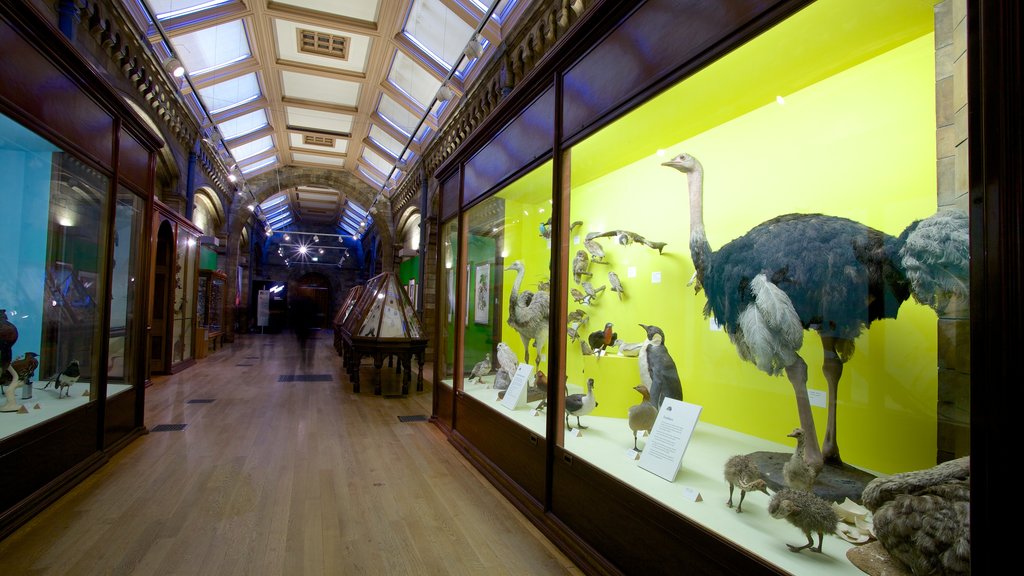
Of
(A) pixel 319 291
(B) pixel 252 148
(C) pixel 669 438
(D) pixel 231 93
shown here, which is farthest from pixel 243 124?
(A) pixel 319 291

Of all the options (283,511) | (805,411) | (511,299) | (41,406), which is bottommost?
(283,511)

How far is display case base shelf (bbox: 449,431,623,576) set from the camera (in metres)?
2.27

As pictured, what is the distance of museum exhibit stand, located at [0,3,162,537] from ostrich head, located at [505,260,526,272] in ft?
10.0

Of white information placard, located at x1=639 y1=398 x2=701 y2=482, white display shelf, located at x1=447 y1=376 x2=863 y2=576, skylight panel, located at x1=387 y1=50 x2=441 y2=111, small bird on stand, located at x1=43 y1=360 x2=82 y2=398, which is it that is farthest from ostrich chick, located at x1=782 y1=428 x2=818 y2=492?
skylight panel, located at x1=387 y1=50 x2=441 y2=111

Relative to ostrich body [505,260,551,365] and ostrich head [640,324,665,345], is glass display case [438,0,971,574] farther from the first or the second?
ostrich body [505,260,551,365]

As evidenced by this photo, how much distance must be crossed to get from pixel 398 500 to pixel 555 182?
219 centimetres

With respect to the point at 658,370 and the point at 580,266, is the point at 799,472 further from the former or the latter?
the point at 580,266

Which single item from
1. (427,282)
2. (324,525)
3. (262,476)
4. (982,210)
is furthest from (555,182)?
(427,282)

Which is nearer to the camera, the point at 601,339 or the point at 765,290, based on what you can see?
the point at 765,290

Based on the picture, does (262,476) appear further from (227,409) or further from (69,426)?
(227,409)

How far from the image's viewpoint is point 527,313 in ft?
12.5

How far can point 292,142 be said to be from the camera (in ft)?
45.2

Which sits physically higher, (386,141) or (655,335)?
(386,141)

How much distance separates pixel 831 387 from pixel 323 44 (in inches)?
378
